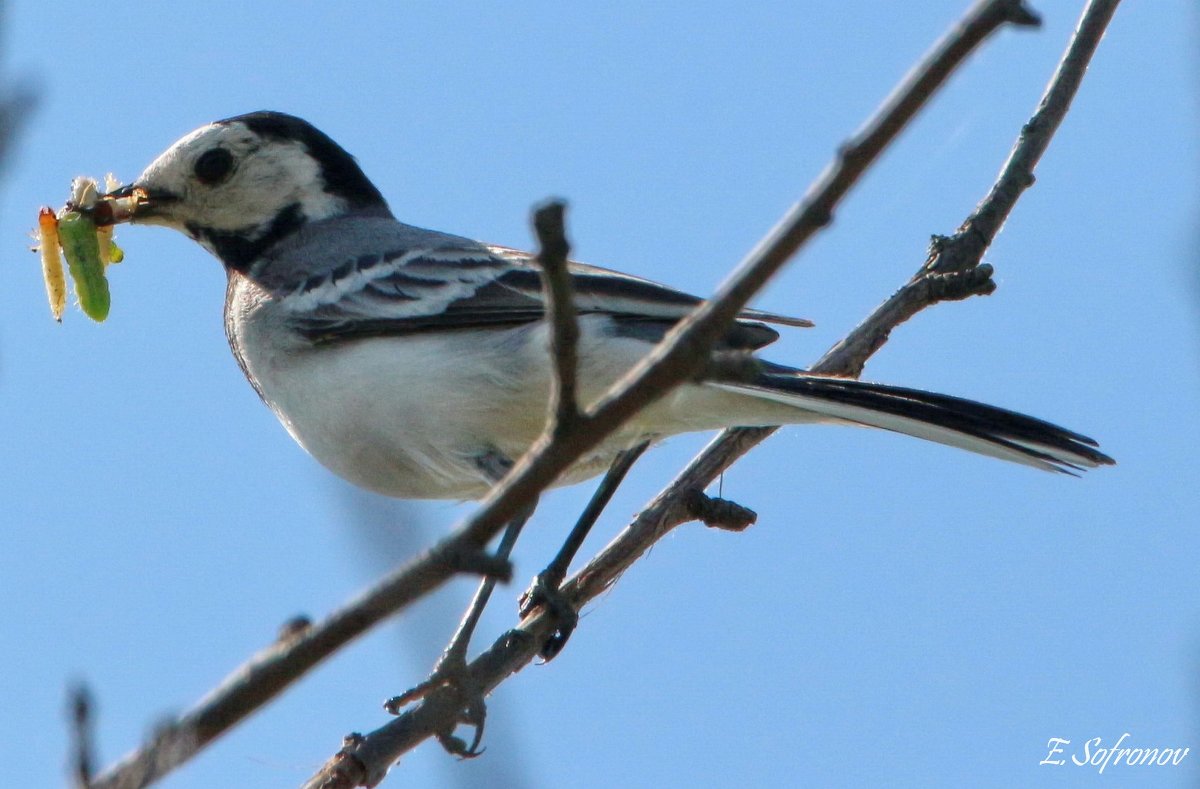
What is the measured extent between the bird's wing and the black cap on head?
1.39 meters

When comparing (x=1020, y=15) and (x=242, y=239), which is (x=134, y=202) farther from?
(x=1020, y=15)

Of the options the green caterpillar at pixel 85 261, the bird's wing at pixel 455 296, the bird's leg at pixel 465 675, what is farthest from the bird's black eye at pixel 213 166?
the bird's leg at pixel 465 675

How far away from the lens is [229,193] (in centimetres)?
809

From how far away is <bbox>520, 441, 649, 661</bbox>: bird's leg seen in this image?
595cm

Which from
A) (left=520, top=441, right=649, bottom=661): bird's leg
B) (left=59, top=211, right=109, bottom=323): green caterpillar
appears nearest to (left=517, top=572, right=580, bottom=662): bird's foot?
(left=520, top=441, right=649, bottom=661): bird's leg

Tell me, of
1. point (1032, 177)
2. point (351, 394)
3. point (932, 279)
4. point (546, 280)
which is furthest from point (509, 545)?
point (546, 280)

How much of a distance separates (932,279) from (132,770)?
4546 mm

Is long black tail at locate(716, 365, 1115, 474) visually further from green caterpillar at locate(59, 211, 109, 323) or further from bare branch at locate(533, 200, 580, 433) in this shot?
green caterpillar at locate(59, 211, 109, 323)

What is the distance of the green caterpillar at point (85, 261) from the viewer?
7281 mm

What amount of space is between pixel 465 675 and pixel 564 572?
44.6 inches

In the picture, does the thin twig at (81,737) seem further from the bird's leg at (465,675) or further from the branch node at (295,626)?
the bird's leg at (465,675)

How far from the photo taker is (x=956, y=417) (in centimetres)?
464

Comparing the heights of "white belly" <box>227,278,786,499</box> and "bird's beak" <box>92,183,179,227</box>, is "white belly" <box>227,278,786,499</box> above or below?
below

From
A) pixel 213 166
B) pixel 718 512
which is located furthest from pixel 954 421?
pixel 213 166
